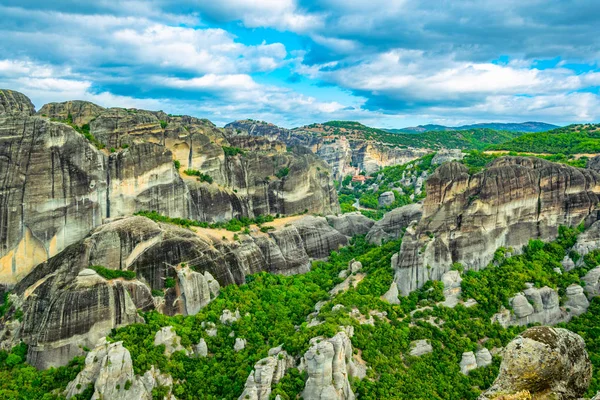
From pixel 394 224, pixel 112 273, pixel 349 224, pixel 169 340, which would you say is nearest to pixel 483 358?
pixel 169 340

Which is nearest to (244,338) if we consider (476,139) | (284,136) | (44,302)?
(44,302)

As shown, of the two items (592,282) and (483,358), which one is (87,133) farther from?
(592,282)

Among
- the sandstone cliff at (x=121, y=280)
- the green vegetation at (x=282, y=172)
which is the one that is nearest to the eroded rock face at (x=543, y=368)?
the sandstone cliff at (x=121, y=280)

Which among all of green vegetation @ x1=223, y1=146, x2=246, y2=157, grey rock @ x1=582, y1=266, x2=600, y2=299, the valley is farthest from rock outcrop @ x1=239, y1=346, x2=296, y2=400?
green vegetation @ x1=223, y1=146, x2=246, y2=157

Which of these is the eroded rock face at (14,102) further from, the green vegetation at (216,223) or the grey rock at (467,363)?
the grey rock at (467,363)

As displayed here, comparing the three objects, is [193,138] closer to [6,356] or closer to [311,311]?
[311,311]

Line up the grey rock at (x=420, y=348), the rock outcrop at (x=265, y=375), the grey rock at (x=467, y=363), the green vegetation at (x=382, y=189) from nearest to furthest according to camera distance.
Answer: the rock outcrop at (x=265, y=375), the grey rock at (x=467, y=363), the grey rock at (x=420, y=348), the green vegetation at (x=382, y=189)
